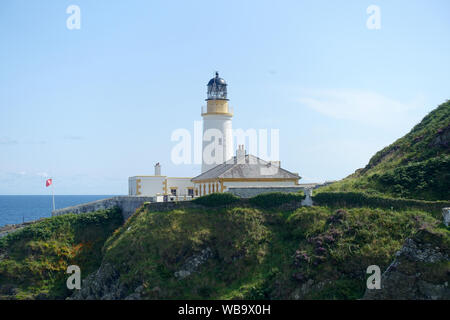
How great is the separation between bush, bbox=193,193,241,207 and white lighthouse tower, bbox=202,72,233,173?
46.8ft

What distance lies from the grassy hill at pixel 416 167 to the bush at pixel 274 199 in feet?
12.2

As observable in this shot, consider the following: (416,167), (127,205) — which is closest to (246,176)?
(127,205)

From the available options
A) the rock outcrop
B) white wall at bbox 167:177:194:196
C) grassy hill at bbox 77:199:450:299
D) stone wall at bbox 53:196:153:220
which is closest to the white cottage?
grassy hill at bbox 77:199:450:299

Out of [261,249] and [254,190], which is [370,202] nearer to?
[261,249]

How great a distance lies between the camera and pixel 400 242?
3064cm

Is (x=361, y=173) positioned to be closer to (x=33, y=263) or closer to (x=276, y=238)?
(x=276, y=238)

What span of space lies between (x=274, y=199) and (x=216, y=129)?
54.7 feet

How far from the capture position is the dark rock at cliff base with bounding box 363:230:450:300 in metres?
26.9

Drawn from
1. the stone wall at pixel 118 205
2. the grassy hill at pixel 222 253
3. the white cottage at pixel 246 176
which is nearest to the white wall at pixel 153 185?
the stone wall at pixel 118 205

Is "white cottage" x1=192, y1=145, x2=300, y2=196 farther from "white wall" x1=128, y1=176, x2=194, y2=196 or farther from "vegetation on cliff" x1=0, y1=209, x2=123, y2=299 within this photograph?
"vegetation on cliff" x1=0, y1=209, x2=123, y2=299

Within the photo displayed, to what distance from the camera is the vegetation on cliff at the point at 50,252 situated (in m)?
38.8
